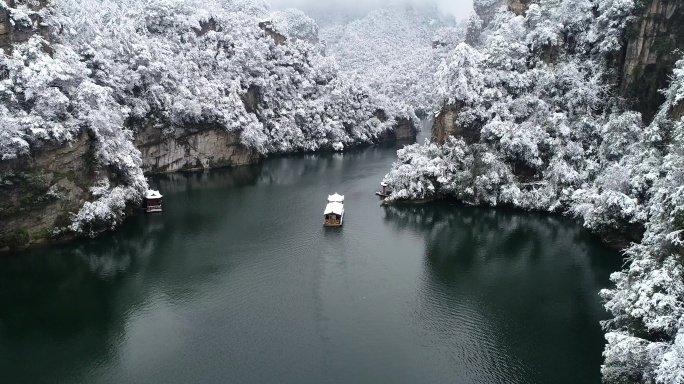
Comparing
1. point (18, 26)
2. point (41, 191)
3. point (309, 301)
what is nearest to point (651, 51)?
point (309, 301)

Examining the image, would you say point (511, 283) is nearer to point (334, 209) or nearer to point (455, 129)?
point (334, 209)

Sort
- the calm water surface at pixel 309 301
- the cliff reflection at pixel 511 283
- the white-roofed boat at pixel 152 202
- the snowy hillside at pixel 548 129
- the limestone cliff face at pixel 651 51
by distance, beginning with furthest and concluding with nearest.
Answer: the white-roofed boat at pixel 152 202 → the limestone cliff face at pixel 651 51 → the snowy hillside at pixel 548 129 → the cliff reflection at pixel 511 283 → the calm water surface at pixel 309 301

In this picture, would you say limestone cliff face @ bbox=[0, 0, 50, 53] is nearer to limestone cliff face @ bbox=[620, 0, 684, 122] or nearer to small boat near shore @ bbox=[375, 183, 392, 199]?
small boat near shore @ bbox=[375, 183, 392, 199]

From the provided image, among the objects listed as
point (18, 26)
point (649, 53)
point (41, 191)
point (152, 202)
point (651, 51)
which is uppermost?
point (651, 51)

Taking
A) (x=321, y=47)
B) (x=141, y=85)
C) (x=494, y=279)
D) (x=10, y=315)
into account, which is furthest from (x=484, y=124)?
(x=321, y=47)

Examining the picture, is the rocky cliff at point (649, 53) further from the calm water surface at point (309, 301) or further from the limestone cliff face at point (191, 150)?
the limestone cliff face at point (191, 150)

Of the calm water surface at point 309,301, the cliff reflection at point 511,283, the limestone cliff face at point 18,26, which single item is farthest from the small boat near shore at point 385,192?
the limestone cliff face at point 18,26

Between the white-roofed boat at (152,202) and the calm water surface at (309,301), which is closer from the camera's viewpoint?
the calm water surface at (309,301)
